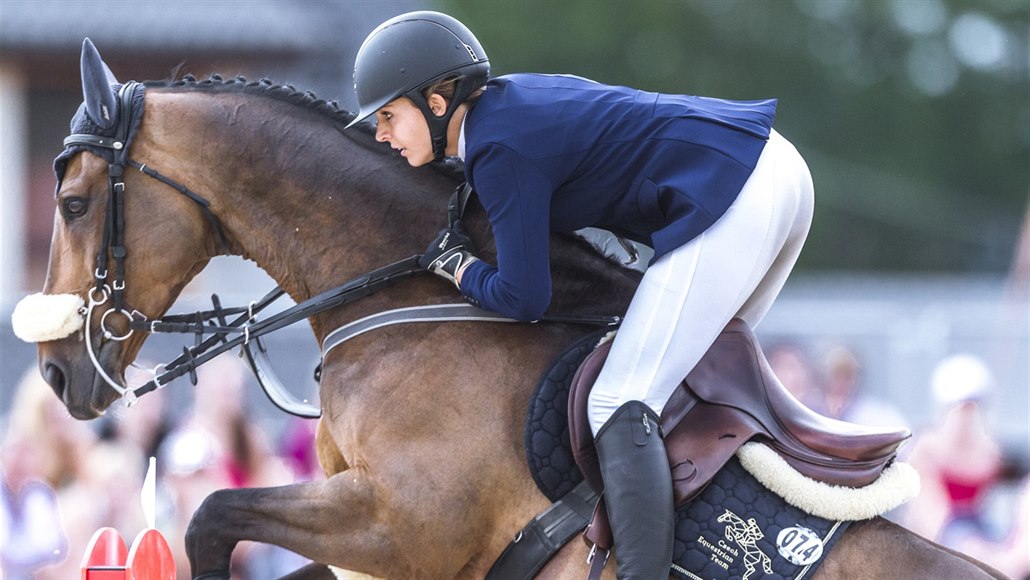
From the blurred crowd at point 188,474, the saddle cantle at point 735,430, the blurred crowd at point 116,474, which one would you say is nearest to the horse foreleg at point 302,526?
the saddle cantle at point 735,430

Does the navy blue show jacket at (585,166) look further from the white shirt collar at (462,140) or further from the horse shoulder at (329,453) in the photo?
the horse shoulder at (329,453)

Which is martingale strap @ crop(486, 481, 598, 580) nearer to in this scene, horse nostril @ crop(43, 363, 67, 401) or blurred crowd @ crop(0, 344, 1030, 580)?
horse nostril @ crop(43, 363, 67, 401)

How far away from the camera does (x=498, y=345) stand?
13.9 feet

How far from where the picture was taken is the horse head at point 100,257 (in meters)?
4.36

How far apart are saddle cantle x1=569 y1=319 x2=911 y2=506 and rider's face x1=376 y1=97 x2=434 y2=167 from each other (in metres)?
0.83

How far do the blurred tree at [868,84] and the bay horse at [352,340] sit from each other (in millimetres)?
35064

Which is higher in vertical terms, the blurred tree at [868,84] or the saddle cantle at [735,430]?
the saddle cantle at [735,430]

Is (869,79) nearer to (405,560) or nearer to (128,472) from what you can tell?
(128,472)

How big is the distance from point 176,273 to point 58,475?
3774 millimetres

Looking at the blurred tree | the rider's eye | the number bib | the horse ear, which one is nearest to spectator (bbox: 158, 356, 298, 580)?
the rider's eye

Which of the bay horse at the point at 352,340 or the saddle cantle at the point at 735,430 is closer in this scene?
the saddle cantle at the point at 735,430

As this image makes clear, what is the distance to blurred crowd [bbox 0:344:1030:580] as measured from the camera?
23.6 ft

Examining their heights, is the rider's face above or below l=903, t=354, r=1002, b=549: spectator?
above

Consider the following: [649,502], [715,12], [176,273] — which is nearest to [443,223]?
[176,273]
